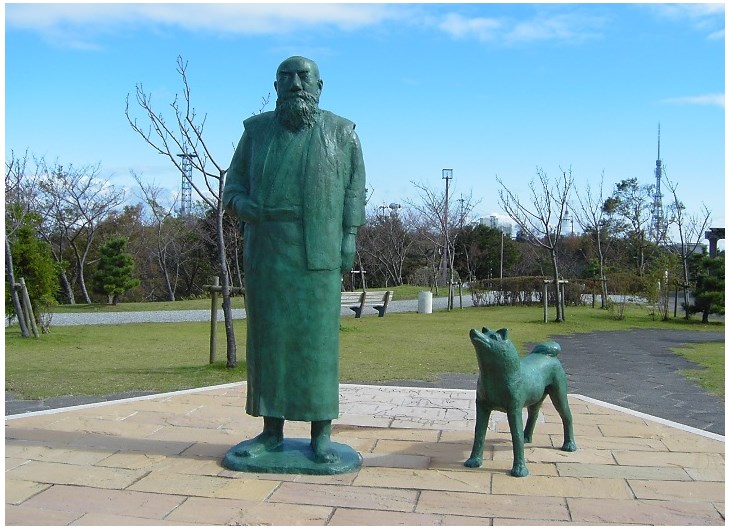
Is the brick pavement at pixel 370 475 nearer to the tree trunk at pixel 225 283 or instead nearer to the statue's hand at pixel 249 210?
the statue's hand at pixel 249 210

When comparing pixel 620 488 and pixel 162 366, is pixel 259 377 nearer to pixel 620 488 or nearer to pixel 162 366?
pixel 620 488

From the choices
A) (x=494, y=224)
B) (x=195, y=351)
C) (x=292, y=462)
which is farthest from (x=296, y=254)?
(x=494, y=224)

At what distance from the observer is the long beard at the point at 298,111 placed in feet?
13.3

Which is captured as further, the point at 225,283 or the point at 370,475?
the point at 225,283

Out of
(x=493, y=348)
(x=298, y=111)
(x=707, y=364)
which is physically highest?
(x=298, y=111)

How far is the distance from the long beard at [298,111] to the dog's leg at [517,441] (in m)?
2.09

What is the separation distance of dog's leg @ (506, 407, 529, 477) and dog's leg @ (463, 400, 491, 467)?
179mm

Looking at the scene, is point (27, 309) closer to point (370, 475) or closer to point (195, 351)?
point (195, 351)

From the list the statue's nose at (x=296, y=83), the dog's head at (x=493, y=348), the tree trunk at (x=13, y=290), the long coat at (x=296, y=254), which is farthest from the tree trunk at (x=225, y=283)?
the tree trunk at (x=13, y=290)

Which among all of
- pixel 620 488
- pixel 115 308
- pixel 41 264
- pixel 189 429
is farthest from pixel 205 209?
pixel 620 488

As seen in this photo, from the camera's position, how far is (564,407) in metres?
4.53

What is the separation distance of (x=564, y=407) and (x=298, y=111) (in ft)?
8.35

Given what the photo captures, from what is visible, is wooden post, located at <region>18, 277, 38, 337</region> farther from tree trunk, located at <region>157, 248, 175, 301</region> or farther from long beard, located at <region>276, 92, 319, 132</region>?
tree trunk, located at <region>157, 248, 175, 301</region>

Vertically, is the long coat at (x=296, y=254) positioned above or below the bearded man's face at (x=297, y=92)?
below
